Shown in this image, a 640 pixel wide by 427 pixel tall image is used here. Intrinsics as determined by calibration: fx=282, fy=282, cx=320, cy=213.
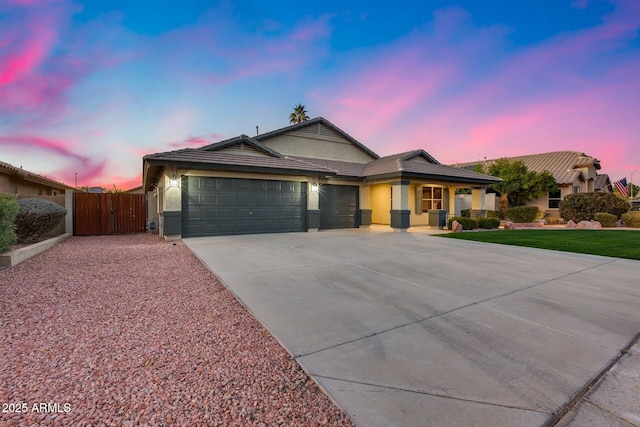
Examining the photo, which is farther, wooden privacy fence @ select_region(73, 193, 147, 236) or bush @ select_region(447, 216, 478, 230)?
bush @ select_region(447, 216, 478, 230)

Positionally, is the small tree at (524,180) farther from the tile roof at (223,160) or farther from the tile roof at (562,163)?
the tile roof at (223,160)

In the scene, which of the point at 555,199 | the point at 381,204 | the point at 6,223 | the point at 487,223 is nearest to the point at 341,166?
the point at 381,204

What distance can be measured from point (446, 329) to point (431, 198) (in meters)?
15.6

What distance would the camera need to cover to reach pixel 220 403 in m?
1.95

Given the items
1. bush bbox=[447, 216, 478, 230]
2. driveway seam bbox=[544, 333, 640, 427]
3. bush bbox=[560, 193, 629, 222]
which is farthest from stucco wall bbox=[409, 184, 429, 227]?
driveway seam bbox=[544, 333, 640, 427]

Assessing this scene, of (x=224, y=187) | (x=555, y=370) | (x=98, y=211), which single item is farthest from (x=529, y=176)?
(x=98, y=211)

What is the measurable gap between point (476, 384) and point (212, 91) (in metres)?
14.7

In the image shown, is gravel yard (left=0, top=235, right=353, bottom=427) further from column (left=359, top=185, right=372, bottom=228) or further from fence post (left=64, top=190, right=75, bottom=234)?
column (left=359, top=185, right=372, bottom=228)

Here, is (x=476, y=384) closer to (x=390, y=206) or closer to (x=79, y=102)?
(x=390, y=206)

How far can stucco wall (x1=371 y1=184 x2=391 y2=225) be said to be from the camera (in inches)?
639

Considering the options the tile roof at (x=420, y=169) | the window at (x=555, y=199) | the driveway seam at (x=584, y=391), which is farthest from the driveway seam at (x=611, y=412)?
the window at (x=555, y=199)

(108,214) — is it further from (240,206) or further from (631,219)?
(631,219)

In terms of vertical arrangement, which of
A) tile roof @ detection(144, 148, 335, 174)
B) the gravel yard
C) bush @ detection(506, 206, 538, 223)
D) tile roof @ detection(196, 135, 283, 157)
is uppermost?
tile roof @ detection(196, 135, 283, 157)

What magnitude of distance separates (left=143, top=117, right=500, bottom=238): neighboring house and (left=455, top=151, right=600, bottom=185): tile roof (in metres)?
12.2
